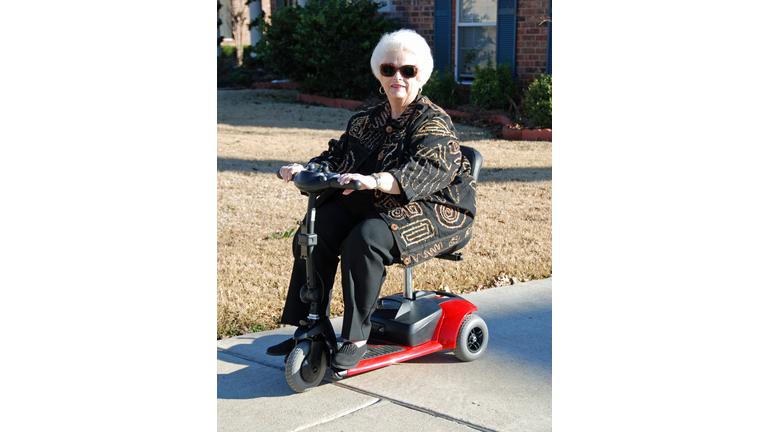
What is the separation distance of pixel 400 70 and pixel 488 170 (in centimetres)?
550

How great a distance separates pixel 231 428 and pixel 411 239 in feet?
3.53

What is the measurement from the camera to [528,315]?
13.0ft

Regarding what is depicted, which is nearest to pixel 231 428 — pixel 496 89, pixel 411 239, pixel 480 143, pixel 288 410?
pixel 288 410

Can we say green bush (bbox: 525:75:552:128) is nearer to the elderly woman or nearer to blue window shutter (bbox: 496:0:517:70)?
blue window shutter (bbox: 496:0:517:70)

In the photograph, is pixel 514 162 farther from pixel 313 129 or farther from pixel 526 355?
pixel 526 355

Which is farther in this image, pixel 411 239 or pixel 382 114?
pixel 382 114

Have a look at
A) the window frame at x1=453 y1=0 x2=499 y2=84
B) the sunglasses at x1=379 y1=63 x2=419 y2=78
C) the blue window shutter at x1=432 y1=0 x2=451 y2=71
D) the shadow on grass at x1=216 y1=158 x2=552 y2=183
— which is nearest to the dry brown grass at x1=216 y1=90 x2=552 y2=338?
the shadow on grass at x1=216 y1=158 x2=552 y2=183

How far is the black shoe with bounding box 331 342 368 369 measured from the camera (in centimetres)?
294

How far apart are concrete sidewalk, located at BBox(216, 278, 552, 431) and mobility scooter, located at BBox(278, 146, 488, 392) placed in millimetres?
86

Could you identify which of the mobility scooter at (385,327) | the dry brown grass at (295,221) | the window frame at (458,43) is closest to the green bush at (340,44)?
the window frame at (458,43)

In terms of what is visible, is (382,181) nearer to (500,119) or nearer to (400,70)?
(400,70)

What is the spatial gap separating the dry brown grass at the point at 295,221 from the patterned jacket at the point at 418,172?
116cm

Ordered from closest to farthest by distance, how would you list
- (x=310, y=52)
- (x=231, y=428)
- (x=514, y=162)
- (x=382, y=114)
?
(x=231, y=428), (x=382, y=114), (x=514, y=162), (x=310, y=52)
